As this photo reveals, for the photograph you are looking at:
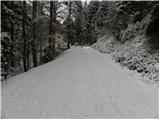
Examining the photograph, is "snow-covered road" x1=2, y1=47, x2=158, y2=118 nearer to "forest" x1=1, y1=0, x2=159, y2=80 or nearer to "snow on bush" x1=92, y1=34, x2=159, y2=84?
"snow on bush" x1=92, y1=34, x2=159, y2=84

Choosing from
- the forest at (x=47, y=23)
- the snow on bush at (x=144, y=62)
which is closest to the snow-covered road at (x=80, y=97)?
the snow on bush at (x=144, y=62)

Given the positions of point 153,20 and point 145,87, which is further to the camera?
point 153,20

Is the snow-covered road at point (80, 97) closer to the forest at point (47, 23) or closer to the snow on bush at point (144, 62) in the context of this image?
the snow on bush at point (144, 62)

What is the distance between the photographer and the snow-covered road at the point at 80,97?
5.96 meters

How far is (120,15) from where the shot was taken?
1962 cm

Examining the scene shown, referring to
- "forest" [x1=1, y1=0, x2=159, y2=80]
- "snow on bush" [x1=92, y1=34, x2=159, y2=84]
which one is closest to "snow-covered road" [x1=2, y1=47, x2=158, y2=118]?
"snow on bush" [x1=92, y1=34, x2=159, y2=84]

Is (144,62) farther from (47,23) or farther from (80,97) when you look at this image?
(47,23)

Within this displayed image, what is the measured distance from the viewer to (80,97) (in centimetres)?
719

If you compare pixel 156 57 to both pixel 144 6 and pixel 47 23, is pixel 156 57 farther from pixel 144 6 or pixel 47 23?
pixel 47 23

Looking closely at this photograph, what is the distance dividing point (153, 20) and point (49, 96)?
27.4ft

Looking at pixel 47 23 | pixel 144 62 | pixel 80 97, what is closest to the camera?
pixel 80 97

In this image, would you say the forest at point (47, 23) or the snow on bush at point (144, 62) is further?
the forest at point (47, 23)

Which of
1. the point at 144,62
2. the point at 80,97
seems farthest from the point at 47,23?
the point at 80,97

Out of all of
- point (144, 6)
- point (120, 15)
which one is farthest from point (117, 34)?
point (144, 6)
